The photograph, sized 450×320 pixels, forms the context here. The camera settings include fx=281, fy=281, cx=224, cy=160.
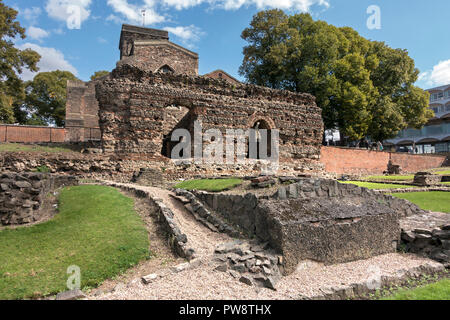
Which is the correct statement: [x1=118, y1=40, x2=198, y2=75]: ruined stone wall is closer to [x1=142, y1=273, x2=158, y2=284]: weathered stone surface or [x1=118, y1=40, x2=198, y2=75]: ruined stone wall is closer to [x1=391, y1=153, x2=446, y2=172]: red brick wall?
[x1=391, y1=153, x2=446, y2=172]: red brick wall

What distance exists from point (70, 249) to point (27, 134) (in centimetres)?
2260

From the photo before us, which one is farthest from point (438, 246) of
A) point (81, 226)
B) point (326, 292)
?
point (81, 226)

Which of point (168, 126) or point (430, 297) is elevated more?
A: point (168, 126)

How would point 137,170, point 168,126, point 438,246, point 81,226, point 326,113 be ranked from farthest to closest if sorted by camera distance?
point 326,113
point 168,126
point 137,170
point 81,226
point 438,246

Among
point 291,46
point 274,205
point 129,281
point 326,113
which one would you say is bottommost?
point 129,281

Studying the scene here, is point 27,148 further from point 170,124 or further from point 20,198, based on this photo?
point 170,124

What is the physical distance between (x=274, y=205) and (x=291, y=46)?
2627 centimetres

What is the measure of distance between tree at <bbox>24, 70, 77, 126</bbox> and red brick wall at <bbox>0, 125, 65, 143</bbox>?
2284cm

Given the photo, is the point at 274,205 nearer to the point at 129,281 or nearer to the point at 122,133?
the point at 129,281

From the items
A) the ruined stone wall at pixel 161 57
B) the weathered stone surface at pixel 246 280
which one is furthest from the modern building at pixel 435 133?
the weathered stone surface at pixel 246 280

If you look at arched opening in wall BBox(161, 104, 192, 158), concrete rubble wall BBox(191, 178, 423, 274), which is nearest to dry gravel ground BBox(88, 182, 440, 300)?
concrete rubble wall BBox(191, 178, 423, 274)

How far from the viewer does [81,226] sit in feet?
23.3

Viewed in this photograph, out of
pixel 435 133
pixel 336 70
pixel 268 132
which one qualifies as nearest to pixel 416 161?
pixel 336 70
